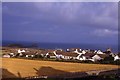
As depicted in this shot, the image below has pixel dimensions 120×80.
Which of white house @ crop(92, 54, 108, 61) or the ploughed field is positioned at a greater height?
white house @ crop(92, 54, 108, 61)

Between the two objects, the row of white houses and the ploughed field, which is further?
the row of white houses

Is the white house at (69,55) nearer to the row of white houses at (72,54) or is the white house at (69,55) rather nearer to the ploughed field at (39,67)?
the row of white houses at (72,54)

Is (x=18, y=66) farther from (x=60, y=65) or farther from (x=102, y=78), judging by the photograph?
(x=102, y=78)

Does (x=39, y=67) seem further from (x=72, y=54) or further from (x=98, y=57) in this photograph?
(x=98, y=57)

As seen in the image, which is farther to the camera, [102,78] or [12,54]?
[12,54]

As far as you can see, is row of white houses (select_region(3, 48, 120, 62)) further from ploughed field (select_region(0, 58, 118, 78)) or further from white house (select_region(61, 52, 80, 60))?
ploughed field (select_region(0, 58, 118, 78))

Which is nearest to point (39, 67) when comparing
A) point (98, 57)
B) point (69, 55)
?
point (69, 55)

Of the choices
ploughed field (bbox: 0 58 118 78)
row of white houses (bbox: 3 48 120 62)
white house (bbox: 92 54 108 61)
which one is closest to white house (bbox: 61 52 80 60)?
row of white houses (bbox: 3 48 120 62)

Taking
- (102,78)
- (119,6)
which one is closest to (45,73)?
(102,78)
